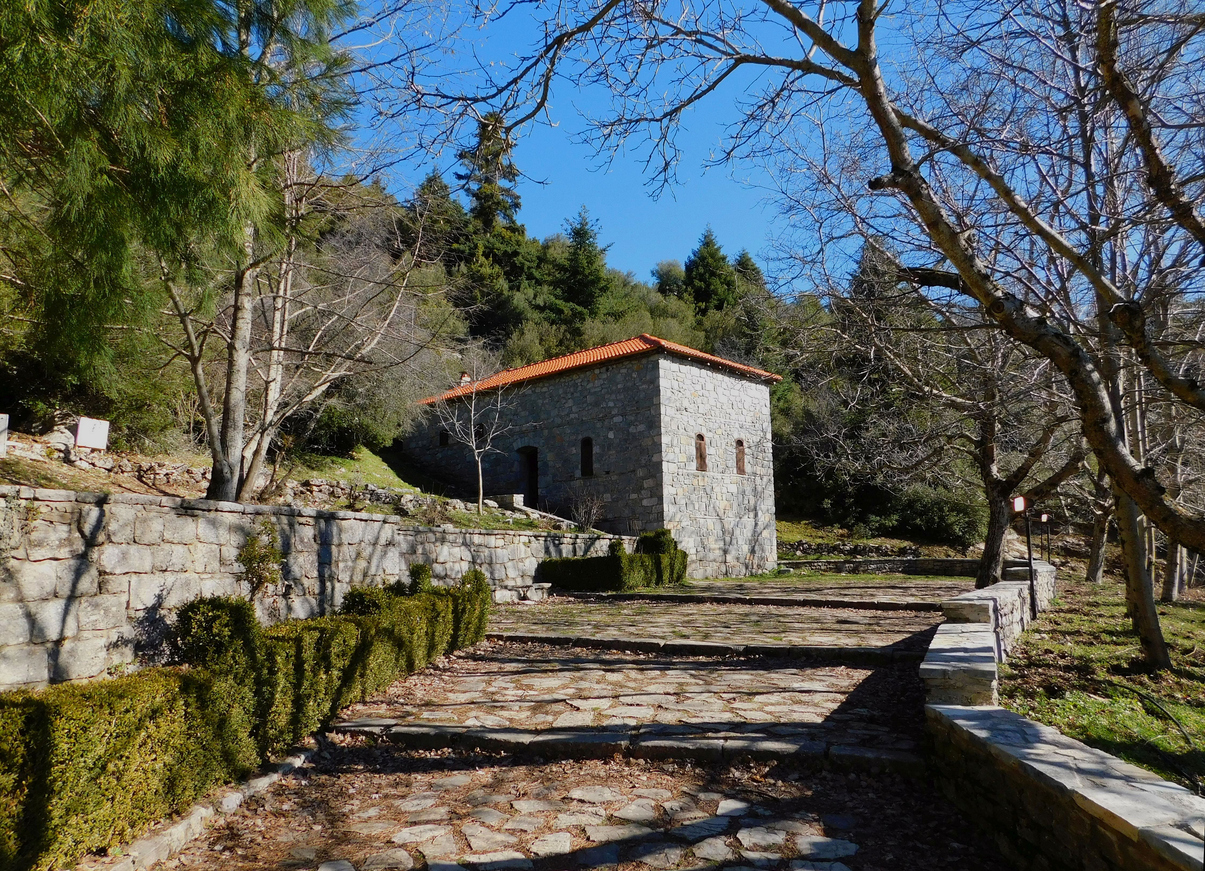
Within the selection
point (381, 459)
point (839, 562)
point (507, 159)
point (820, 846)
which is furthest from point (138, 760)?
point (381, 459)

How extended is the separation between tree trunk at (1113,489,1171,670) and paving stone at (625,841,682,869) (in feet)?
15.7

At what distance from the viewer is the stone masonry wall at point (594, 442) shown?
16922 millimetres

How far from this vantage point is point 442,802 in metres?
3.46

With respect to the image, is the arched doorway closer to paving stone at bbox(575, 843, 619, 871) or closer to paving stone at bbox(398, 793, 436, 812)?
paving stone at bbox(398, 793, 436, 812)

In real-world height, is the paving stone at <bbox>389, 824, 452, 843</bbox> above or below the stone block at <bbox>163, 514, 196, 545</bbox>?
below

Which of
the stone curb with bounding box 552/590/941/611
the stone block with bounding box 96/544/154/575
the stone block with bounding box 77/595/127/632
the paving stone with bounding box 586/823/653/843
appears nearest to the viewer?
the paving stone with bounding box 586/823/653/843

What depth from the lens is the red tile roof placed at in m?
17.1

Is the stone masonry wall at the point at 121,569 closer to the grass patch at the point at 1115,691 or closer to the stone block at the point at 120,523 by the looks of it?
the stone block at the point at 120,523

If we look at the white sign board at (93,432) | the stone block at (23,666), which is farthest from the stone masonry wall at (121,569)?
the white sign board at (93,432)

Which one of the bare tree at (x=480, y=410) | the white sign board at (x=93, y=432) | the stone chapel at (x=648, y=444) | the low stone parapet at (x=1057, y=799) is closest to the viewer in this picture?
the low stone parapet at (x=1057, y=799)

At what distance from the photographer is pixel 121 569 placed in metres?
4.47

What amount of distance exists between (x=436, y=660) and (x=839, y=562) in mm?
14116

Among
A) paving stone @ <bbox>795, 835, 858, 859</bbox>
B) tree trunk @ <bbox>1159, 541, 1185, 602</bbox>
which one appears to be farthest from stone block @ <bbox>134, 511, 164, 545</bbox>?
tree trunk @ <bbox>1159, 541, 1185, 602</bbox>

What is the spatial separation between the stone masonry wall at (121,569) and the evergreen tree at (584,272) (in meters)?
25.2
